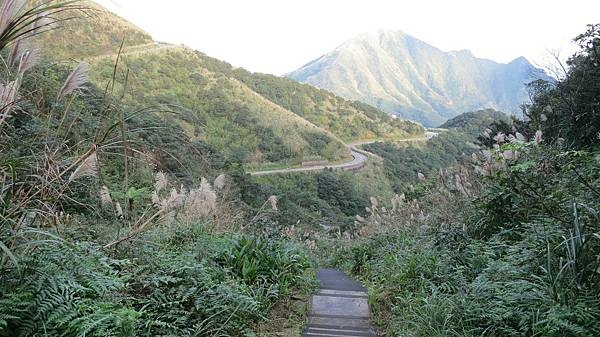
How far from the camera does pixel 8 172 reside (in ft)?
7.89

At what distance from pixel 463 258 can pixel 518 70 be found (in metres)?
205

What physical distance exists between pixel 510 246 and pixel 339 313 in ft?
5.76

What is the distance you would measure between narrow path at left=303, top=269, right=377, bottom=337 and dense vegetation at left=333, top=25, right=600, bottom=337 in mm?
178

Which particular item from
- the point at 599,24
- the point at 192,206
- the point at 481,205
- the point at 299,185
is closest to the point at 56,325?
the point at 192,206

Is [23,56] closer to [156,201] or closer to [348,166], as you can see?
[156,201]

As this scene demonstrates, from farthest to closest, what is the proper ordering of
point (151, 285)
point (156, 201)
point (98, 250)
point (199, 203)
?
point (199, 203) < point (156, 201) < point (151, 285) < point (98, 250)

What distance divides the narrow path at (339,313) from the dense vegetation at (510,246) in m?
0.18

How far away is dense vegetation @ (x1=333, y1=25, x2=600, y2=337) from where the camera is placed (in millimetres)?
2877

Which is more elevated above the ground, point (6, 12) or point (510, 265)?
point (6, 12)

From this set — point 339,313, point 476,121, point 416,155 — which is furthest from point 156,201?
point 476,121

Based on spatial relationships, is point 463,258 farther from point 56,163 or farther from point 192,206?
point 56,163

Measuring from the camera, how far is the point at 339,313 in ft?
15.0

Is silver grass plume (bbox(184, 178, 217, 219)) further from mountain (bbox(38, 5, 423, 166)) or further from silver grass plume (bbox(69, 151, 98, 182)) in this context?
mountain (bbox(38, 5, 423, 166))

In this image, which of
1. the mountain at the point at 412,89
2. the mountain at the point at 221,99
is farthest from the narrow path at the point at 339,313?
the mountain at the point at 412,89
